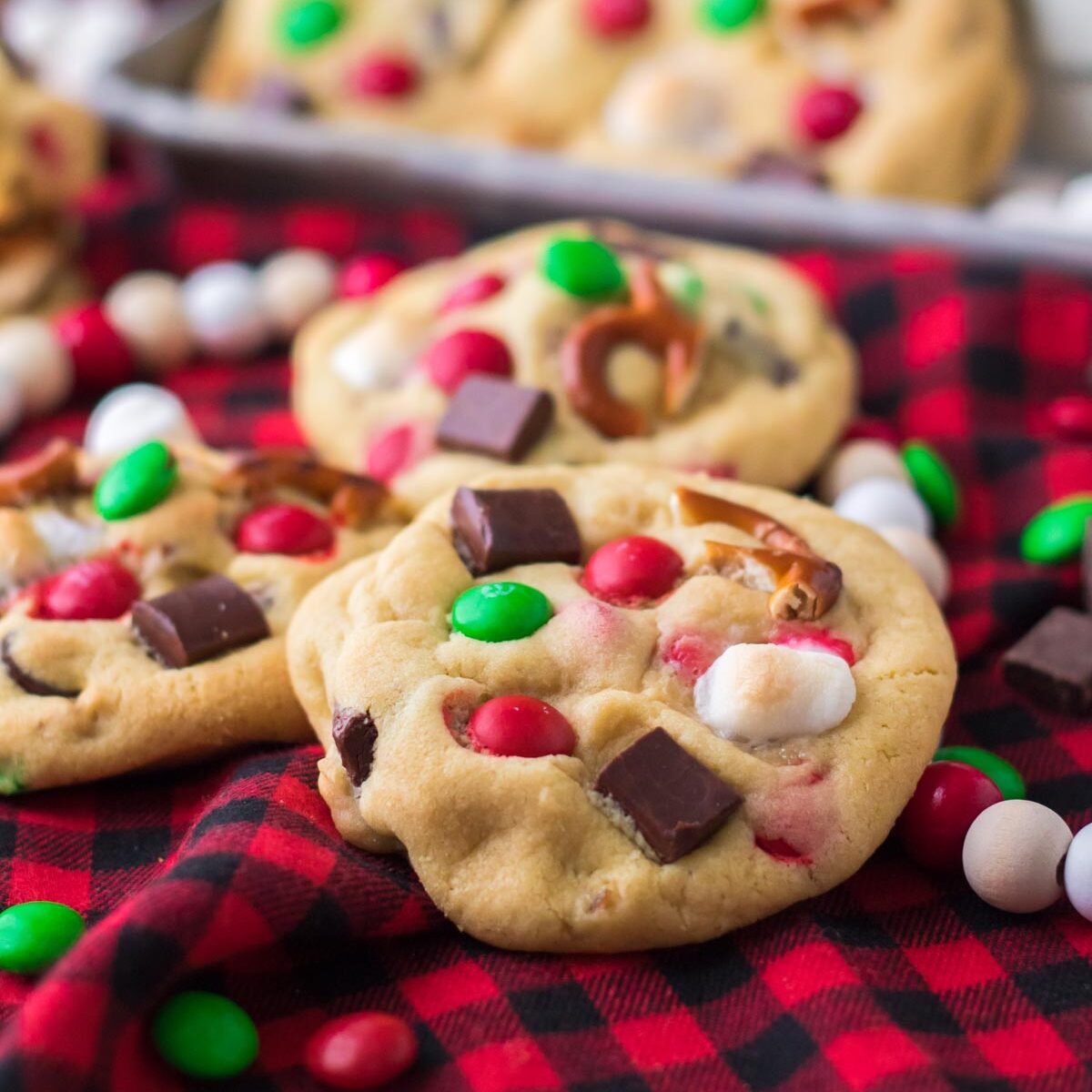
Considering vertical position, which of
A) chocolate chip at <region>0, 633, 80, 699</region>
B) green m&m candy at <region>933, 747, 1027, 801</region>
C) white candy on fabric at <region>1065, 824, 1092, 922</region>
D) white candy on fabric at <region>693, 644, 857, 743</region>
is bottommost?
chocolate chip at <region>0, 633, 80, 699</region>

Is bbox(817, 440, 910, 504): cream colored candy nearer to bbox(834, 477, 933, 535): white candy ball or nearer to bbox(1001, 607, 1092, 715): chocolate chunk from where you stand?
bbox(834, 477, 933, 535): white candy ball

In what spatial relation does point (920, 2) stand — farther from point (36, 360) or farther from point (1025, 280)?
point (36, 360)

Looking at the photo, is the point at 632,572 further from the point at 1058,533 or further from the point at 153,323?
the point at 153,323

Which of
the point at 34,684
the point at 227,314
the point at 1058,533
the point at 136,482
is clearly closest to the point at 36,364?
the point at 227,314

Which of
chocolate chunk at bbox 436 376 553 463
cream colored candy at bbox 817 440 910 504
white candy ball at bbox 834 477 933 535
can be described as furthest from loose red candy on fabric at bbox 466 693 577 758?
cream colored candy at bbox 817 440 910 504

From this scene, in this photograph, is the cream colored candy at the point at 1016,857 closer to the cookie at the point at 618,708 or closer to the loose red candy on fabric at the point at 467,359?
the cookie at the point at 618,708

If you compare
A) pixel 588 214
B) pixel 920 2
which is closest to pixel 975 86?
pixel 920 2

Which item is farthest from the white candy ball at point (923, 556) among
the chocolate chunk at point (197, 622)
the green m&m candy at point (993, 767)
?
the chocolate chunk at point (197, 622)
